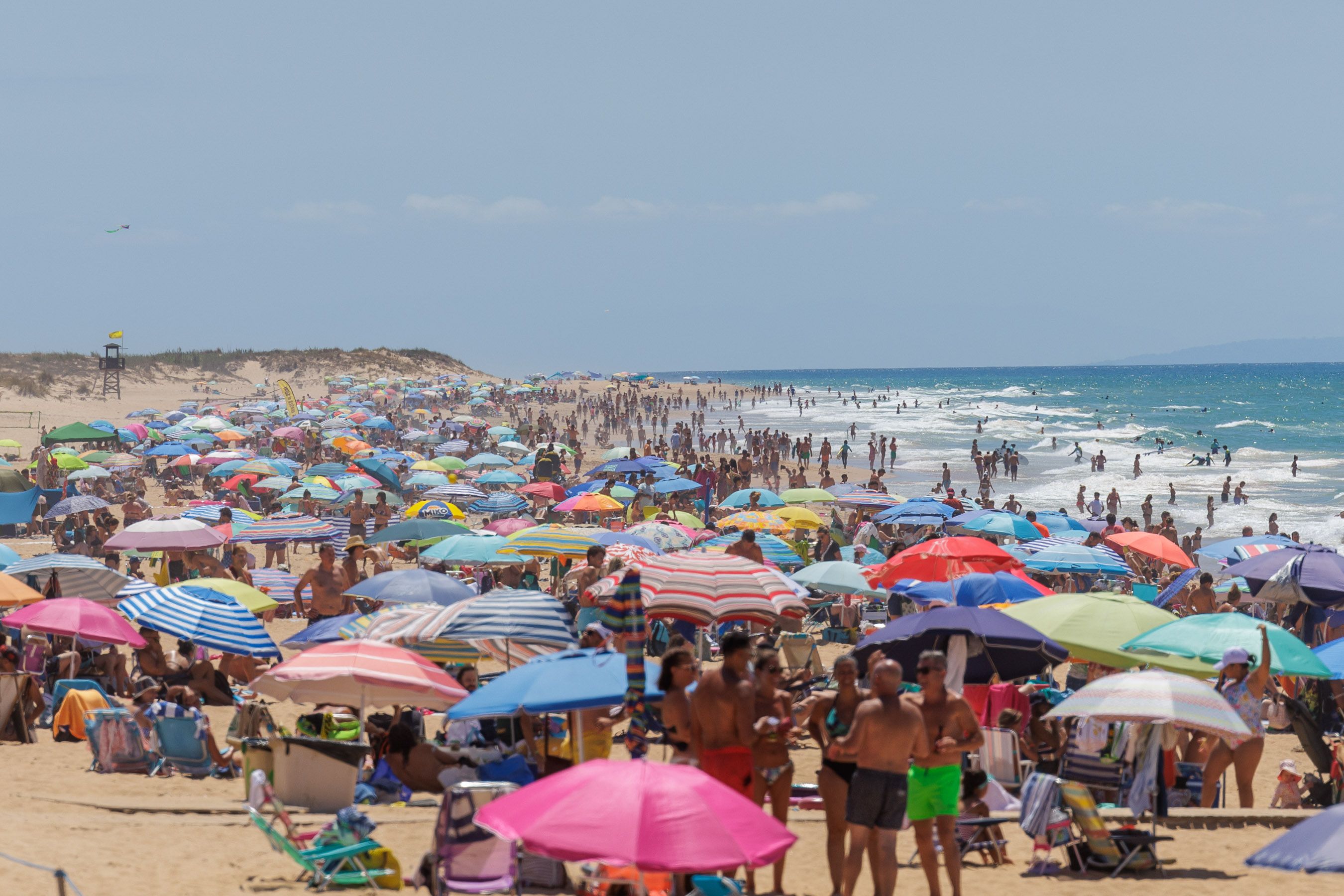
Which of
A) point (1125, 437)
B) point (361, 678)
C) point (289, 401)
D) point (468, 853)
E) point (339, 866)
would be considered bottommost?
point (1125, 437)

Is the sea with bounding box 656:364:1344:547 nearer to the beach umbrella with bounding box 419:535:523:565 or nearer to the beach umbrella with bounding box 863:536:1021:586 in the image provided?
the beach umbrella with bounding box 863:536:1021:586

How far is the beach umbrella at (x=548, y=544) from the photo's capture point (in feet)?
42.8

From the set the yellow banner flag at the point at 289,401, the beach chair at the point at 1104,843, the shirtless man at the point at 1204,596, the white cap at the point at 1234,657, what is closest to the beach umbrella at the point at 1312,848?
the beach chair at the point at 1104,843

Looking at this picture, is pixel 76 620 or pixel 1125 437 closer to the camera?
pixel 76 620

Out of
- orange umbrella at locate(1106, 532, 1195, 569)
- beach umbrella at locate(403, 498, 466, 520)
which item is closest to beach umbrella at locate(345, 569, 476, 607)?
beach umbrella at locate(403, 498, 466, 520)

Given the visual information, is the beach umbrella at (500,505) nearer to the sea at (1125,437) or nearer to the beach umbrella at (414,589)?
the beach umbrella at (414,589)

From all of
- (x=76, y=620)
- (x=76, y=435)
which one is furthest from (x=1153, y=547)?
(x=76, y=435)

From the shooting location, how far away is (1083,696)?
677 centimetres

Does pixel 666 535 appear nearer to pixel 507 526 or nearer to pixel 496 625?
pixel 507 526

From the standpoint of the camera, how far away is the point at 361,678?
7387 millimetres

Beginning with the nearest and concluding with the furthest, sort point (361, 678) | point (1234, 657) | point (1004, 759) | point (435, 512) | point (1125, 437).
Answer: point (361, 678), point (1234, 657), point (1004, 759), point (435, 512), point (1125, 437)

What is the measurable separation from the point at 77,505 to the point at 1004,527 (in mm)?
13047

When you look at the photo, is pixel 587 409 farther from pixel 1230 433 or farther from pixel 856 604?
pixel 856 604

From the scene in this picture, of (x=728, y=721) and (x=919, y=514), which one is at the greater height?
(x=728, y=721)
